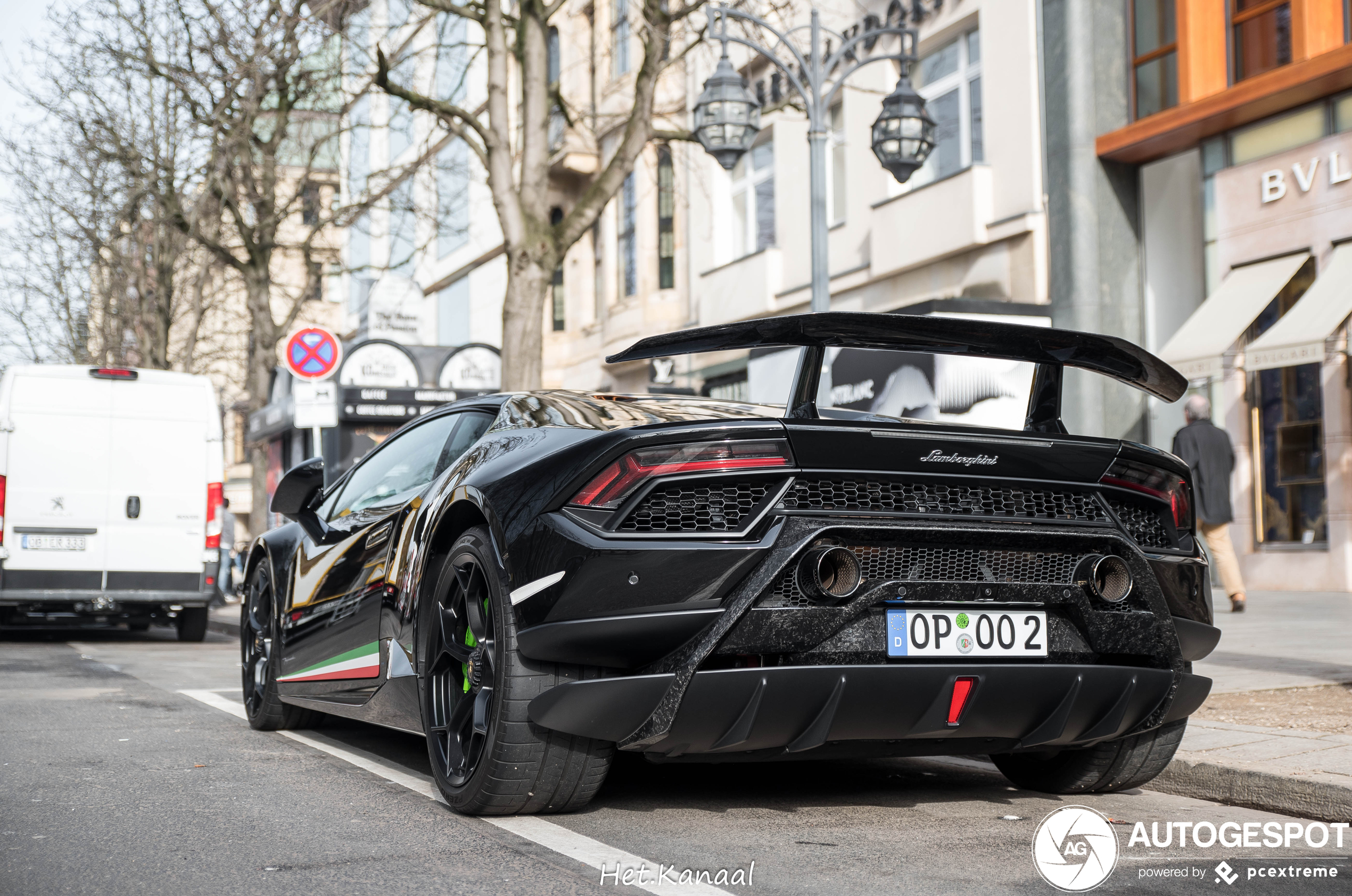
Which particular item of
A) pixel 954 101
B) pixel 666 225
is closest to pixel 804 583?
pixel 954 101

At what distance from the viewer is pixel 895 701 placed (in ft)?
12.9

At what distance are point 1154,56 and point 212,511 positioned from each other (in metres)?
11.5

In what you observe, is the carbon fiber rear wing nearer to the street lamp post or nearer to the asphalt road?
the asphalt road

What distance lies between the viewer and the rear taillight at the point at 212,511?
14.8 meters

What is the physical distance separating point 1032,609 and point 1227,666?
4.69m

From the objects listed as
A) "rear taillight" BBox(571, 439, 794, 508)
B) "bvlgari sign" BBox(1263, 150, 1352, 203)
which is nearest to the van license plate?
"rear taillight" BBox(571, 439, 794, 508)

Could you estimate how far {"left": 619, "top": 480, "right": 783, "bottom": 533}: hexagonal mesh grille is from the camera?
391 cm

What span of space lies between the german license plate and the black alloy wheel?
3.61ft

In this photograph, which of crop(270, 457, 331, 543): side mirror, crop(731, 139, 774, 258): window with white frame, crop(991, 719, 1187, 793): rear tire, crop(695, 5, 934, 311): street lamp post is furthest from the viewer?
crop(731, 139, 774, 258): window with white frame

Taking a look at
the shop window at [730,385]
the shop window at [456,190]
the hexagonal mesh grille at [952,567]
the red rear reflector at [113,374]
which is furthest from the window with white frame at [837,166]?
the hexagonal mesh grille at [952,567]

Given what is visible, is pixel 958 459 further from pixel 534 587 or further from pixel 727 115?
pixel 727 115

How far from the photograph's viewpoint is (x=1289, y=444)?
1599cm

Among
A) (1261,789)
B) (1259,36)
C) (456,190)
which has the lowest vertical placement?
(1261,789)

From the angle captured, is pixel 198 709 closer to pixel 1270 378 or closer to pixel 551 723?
pixel 551 723
